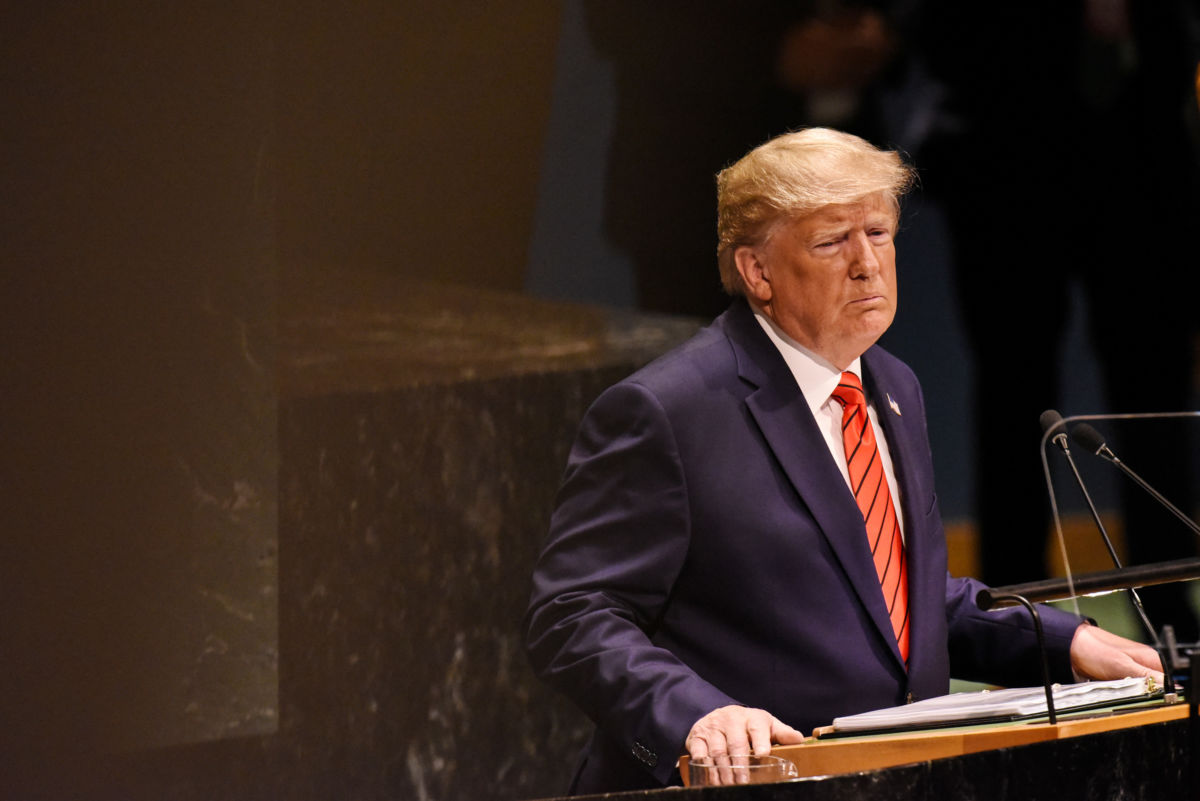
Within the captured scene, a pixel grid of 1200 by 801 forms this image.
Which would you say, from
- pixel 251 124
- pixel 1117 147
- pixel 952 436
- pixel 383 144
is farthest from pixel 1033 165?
pixel 251 124

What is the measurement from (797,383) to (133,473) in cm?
102

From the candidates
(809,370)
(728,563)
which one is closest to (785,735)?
(728,563)

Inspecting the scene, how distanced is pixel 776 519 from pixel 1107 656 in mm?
420

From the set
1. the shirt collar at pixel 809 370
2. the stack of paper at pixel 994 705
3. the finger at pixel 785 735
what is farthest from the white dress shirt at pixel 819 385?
the finger at pixel 785 735

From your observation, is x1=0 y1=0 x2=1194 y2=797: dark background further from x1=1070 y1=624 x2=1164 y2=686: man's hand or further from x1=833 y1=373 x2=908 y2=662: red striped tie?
x1=1070 y1=624 x2=1164 y2=686: man's hand

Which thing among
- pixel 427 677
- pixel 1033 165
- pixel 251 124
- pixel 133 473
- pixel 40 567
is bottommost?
pixel 427 677

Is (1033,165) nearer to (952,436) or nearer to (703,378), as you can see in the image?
(952,436)

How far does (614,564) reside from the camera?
5.31 feet

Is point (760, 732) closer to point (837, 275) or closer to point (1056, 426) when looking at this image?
point (1056, 426)

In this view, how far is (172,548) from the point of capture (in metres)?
2.10

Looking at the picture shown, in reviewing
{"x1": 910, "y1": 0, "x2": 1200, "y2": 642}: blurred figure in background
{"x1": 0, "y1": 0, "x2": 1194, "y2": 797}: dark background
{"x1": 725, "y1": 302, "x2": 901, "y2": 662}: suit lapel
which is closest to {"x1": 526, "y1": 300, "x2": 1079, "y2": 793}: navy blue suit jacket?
{"x1": 725, "y1": 302, "x2": 901, "y2": 662}: suit lapel

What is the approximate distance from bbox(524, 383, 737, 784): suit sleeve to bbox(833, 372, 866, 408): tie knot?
0.88 feet

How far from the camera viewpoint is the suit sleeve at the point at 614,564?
4.85ft

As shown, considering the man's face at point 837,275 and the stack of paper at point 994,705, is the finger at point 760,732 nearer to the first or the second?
the stack of paper at point 994,705
